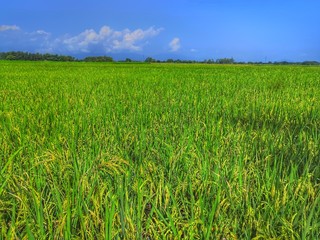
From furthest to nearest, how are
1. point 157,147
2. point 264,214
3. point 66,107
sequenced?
point 66,107 → point 157,147 → point 264,214

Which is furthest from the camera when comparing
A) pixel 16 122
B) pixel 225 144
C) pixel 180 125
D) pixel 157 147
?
pixel 16 122

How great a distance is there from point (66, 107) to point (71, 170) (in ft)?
8.08

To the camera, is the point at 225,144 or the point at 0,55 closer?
the point at 225,144

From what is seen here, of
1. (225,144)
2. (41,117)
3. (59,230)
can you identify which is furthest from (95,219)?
(41,117)

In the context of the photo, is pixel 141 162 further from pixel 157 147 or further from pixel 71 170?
pixel 71 170

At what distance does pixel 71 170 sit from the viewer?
1.70 m

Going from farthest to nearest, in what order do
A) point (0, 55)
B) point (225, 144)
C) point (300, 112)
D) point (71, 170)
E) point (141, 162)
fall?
1. point (0, 55)
2. point (300, 112)
3. point (225, 144)
4. point (141, 162)
5. point (71, 170)

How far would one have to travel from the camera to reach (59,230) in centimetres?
122

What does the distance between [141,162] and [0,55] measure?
7533 centimetres

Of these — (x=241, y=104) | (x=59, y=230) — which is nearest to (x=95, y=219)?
(x=59, y=230)

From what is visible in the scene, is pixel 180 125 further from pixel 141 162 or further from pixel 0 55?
pixel 0 55

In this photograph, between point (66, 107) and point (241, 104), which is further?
point (241, 104)

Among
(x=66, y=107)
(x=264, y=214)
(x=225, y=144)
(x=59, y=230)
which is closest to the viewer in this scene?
(x=59, y=230)

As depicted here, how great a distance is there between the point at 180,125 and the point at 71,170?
1385mm
